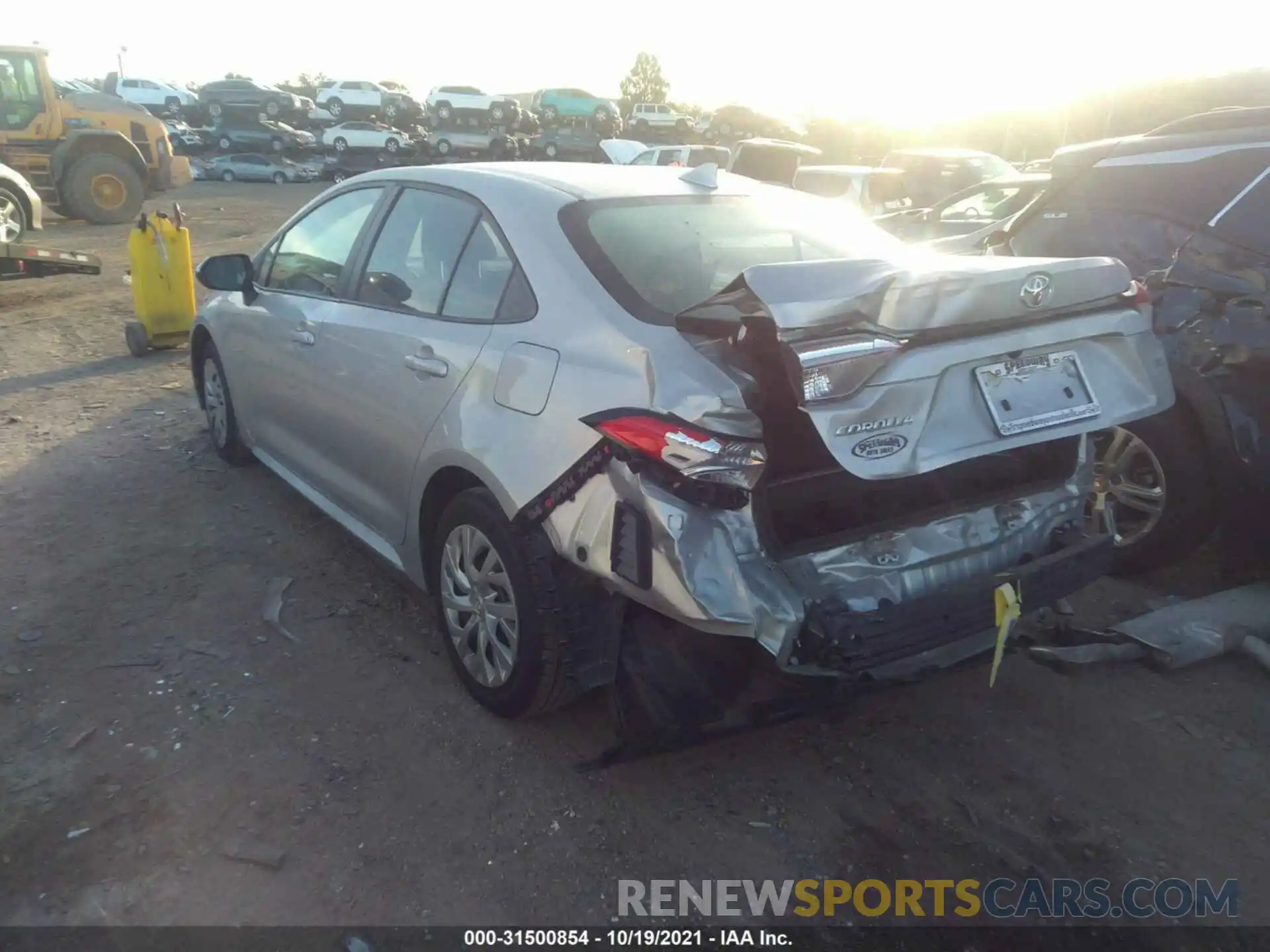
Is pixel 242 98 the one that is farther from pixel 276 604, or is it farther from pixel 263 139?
pixel 276 604


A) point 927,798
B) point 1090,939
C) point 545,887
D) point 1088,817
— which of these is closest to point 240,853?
point 545,887

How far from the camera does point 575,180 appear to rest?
344 cm

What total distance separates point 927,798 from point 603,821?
97 cm

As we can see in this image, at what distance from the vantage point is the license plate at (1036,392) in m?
2.59

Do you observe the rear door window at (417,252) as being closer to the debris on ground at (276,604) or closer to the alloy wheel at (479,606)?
the alloy wheel at (479,606)

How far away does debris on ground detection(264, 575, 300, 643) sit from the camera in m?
3.85

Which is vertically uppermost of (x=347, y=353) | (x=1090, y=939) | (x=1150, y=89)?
(x=1150, y=89)

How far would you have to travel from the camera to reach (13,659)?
360 centimetres

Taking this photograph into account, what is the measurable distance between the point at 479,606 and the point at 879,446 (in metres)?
1.43

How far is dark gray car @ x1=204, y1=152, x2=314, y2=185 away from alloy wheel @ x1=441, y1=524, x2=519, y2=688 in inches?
1237

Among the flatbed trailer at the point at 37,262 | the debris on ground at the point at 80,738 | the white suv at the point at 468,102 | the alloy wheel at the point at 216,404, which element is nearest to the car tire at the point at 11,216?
the flatbed trailer at the point at 37,262

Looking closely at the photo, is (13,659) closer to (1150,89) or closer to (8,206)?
(8,206)

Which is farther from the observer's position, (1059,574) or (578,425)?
(1059,574)

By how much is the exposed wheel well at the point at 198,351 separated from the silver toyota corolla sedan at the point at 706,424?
2.10m
